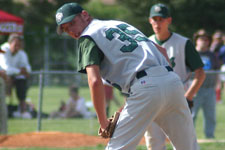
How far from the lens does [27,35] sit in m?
32.5

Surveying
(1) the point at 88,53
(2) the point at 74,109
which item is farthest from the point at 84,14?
(2) the point at 74,109

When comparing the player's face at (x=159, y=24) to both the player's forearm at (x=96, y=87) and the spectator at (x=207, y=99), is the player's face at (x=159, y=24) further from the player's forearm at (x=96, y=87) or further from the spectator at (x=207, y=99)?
the spectator at (x=207, y=99)

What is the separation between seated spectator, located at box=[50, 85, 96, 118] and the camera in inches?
458

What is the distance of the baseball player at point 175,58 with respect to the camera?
605 centimetres

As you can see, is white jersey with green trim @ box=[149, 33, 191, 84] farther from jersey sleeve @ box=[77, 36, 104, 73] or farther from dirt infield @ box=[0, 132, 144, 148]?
dirt infield @ box=[0, 132, 144, 148]

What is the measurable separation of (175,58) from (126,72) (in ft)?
6.39

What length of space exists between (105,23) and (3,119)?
19.3ft

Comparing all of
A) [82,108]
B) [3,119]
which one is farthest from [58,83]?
[3,119]

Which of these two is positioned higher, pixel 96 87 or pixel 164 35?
pixel 164 35

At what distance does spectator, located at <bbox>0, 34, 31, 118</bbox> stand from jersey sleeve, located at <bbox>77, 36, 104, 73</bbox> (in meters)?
6.64

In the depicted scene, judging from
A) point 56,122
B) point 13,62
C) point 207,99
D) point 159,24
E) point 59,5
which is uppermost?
point 59,5

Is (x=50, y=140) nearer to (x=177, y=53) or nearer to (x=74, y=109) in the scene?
(x=74, y=109)

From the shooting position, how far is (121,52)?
4.39 metres

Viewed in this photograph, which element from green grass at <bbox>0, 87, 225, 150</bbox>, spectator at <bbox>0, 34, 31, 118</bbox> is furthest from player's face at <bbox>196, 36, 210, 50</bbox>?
spectator at <bbox>0, 34, 31, 118</bbox>
